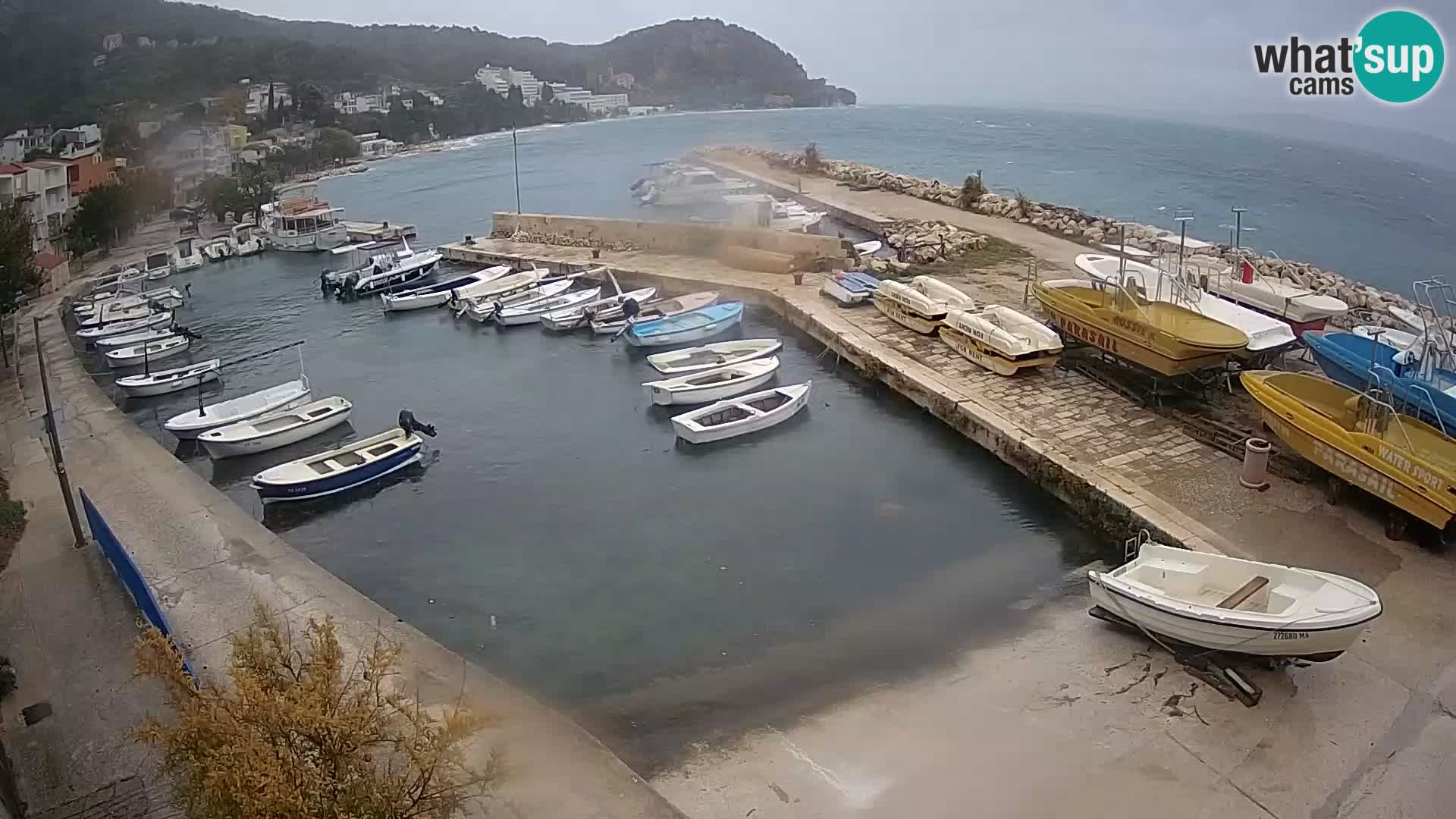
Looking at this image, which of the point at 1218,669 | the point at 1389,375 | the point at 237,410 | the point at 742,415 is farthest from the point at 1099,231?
the point at 237,410

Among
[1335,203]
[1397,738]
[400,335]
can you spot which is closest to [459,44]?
[1335,203]

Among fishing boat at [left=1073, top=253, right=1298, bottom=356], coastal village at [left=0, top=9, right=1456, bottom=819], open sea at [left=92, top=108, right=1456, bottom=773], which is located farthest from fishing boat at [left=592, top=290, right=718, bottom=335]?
fishing boat at [left=1073, top=253, right=1298, bottom=356]

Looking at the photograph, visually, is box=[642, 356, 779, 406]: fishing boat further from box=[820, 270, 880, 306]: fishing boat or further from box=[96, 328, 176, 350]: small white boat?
box=[96, 328, 176, 350]: small white boat

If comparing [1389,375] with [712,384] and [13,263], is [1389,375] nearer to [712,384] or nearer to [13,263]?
[712,384]

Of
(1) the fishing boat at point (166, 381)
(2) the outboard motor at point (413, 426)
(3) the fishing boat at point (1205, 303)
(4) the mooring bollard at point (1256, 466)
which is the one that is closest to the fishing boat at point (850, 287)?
(3) the fishing boat at point (1205, 303)

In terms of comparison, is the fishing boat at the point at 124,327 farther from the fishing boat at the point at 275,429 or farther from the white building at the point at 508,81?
the white building at the point at 508,81

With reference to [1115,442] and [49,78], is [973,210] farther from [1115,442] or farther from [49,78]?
[49,78]
